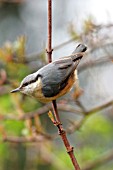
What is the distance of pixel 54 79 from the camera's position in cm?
108

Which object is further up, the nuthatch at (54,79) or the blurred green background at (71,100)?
the blurred green background at (71,100)

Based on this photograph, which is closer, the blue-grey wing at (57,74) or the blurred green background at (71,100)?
the blue-grey wing at (57,74)

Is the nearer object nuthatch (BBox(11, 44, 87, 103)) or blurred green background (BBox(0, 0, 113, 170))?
nuthatch (BBox(11, 44, 87, 103))

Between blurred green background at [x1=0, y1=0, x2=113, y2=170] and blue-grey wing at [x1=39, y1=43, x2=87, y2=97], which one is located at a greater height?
blurred green background at [x1=0, y1=0, x2=113, y2=170]

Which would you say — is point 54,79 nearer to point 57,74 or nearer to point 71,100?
point 57,74

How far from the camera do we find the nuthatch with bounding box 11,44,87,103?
42.3 inches

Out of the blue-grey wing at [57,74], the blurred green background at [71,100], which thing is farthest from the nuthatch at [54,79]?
the blurred green background at [71,100]

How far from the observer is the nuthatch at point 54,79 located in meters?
1.07

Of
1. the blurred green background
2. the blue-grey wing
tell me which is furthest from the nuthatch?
the blurred green background

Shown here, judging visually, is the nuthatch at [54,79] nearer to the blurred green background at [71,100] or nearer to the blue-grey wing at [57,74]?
the blue-grey wing at [57,74]

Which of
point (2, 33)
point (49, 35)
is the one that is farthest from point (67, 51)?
point (2, 33)

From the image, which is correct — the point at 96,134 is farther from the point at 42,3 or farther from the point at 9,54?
the point at 42,3

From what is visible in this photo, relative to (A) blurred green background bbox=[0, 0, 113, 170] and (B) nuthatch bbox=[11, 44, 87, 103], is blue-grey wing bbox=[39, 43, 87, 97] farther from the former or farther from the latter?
(A) blurred green background bbox=[0, 0, 113, 170]

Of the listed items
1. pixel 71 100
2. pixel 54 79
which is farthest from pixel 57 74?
pixel 71 100
